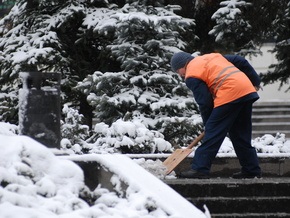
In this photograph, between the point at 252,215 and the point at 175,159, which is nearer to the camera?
the point at 252,215

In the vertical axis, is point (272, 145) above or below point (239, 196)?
below

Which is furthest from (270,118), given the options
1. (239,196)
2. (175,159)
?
(239,196)

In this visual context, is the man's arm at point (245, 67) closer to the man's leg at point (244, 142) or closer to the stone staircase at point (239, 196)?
the man's leg at point (244, 142)

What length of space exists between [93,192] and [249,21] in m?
8.84

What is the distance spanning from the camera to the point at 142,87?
1128 centimetres

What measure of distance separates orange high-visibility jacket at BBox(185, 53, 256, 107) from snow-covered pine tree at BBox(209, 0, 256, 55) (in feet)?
17.8

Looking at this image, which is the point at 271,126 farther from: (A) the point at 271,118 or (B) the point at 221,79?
(B) the point at 221,79

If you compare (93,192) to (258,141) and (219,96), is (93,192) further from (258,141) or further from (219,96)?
(258,141)

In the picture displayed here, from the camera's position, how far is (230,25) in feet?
42.2

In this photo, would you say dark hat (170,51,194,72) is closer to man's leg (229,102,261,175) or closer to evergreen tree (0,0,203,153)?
man's leg (229,102,261,175)

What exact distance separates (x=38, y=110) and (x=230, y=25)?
645 cm

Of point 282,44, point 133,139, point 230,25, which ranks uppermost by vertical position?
point 230,25

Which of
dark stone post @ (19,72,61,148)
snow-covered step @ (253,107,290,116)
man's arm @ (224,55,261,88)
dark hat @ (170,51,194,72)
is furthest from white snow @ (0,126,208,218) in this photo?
snow-covered step @ (253,107,290,116)

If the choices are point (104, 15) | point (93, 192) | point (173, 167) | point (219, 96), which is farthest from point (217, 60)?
point (104, 15)
